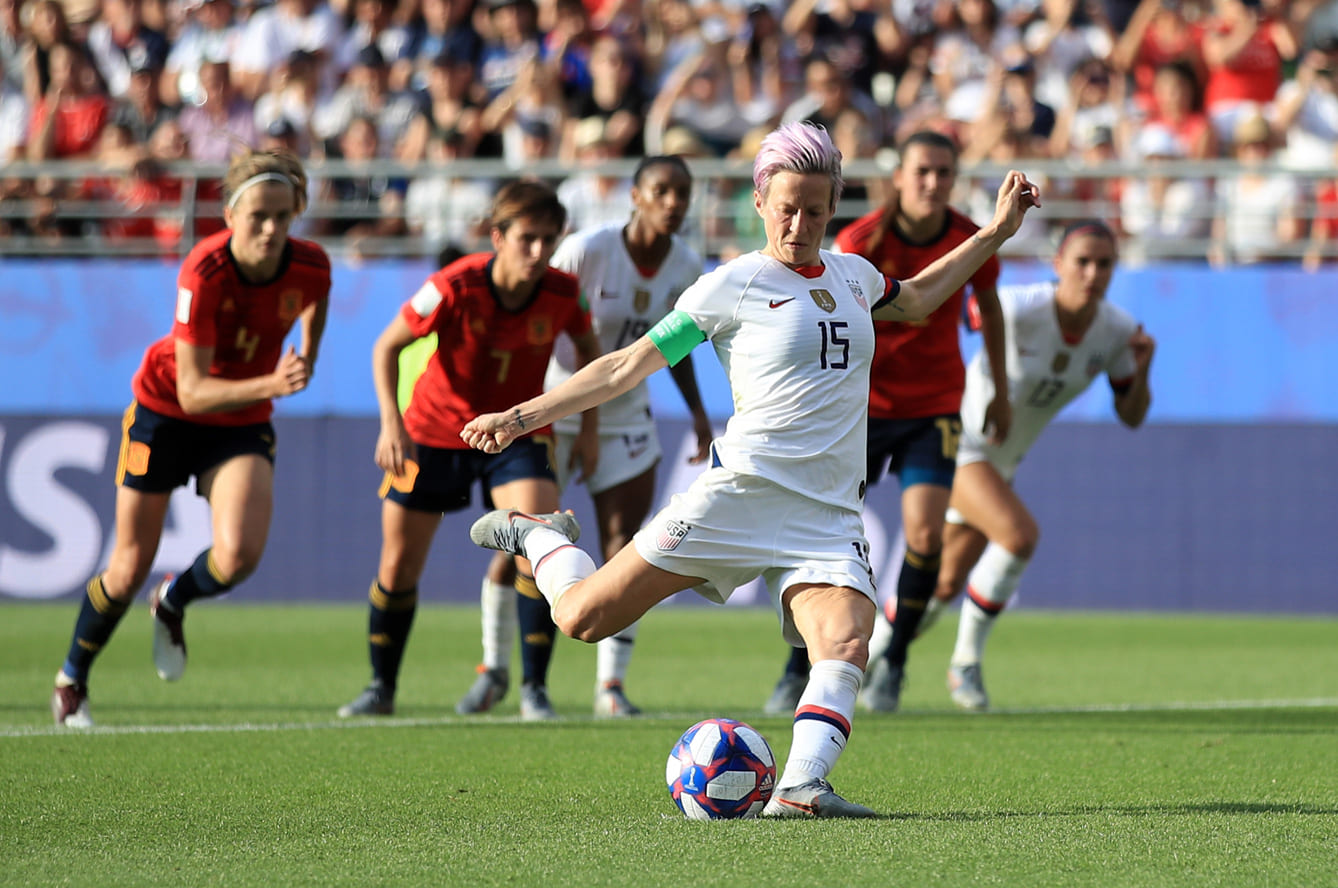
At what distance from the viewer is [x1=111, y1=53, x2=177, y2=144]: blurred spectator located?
1566 cm

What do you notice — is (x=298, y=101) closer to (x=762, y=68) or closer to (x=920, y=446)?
(x=762, y=68)

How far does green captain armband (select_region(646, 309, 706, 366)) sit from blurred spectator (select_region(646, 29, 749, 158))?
33.8 feet

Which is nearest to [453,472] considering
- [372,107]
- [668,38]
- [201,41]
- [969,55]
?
[372,107]

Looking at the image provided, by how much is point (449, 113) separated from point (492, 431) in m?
11.1

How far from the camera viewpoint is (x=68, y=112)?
51.3 ft

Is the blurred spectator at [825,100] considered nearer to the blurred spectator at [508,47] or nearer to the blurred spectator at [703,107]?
the blurred spectator at [703,107]

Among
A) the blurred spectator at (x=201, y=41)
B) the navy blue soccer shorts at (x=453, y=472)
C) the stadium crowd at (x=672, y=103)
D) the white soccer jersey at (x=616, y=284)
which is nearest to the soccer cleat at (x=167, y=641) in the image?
the navy blue soccer shorts at (x=453, y=472)

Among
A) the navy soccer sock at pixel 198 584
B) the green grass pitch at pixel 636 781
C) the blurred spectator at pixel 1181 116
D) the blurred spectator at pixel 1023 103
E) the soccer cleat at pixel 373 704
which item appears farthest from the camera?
the blurred spectator at pixel 1023 103

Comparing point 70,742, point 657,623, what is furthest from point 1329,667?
point 70,742

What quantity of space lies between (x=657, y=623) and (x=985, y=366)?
507cm

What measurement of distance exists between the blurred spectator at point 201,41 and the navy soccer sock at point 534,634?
10.5 meters

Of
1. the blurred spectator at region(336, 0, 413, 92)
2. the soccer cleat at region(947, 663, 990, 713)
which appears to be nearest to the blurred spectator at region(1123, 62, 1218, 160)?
the blurred spectator at region(336, 0, 413, 92)

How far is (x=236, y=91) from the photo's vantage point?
631 inches

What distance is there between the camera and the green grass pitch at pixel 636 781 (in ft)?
14.1
